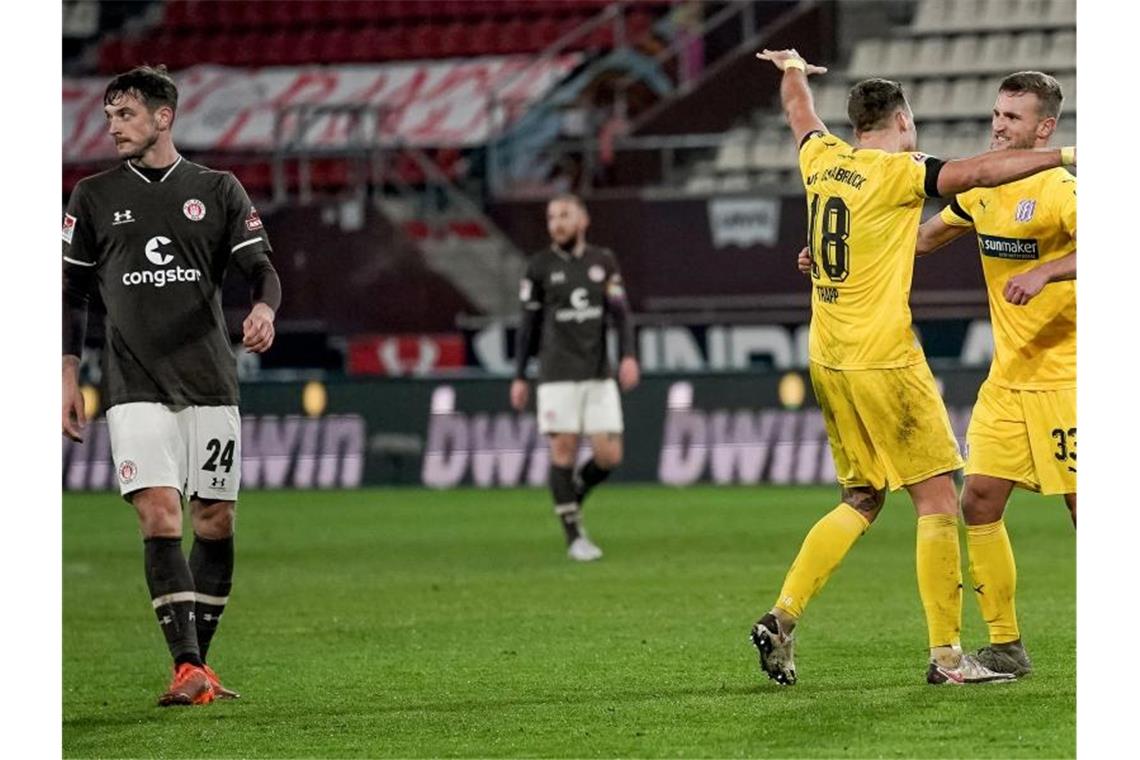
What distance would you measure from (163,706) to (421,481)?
9514 mm

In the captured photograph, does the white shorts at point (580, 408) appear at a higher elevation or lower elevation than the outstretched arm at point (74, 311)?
lower

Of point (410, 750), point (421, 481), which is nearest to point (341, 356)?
point (421, 481)

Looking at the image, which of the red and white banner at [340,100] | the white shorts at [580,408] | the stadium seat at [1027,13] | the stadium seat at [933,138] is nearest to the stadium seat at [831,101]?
the stadium seat at [933,138]

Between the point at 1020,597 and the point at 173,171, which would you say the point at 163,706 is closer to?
the point at 173,171

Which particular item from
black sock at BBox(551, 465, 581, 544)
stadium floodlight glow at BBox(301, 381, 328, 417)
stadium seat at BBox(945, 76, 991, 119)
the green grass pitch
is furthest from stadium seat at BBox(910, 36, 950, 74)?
black sock at BBox(551, 465, 581, 544)

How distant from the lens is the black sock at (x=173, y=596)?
6.16 meters

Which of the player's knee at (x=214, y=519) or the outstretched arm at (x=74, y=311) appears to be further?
the player's knee at (x=214, y=519)

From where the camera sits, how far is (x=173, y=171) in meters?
6.24

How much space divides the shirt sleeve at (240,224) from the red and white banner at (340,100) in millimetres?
13041

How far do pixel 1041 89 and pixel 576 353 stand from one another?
5251 mm

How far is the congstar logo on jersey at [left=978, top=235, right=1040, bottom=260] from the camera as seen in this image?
5996 mm

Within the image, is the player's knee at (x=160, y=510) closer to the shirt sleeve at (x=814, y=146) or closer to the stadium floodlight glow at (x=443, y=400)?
the shirt sleeve at (x=814, y=146)

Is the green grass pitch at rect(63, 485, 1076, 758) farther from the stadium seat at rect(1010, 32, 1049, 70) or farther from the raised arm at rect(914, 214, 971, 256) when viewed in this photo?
the stadium seat at rect(1010, 32, 1049, 70)

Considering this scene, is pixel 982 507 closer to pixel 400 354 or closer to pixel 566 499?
pixel 566 499
